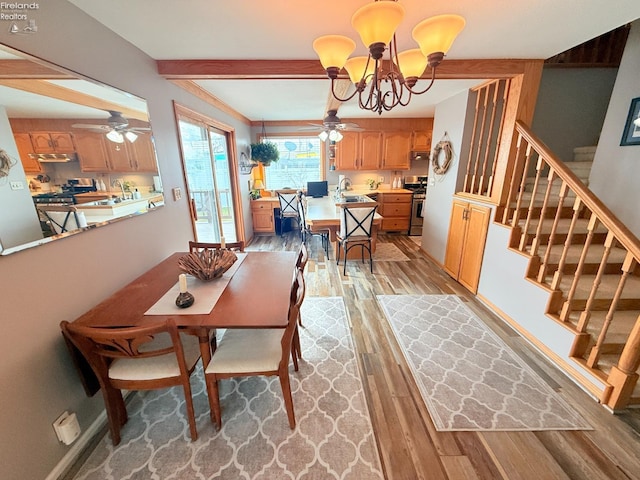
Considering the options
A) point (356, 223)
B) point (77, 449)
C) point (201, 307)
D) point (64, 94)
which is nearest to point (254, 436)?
point (201, 307)

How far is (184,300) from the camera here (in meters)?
1.40

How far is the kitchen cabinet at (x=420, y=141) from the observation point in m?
5.24

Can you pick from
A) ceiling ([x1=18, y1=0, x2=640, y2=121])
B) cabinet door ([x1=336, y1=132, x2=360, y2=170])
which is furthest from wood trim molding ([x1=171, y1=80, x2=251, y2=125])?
cabinet door ([x1=336, y1=132, x2=360, y2=170])

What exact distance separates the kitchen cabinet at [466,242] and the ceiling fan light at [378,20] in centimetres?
232

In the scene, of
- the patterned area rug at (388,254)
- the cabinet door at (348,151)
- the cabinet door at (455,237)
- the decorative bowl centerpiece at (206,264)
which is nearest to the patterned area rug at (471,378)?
the cabinet door at (455,237)

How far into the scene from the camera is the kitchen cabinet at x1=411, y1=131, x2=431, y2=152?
206 inches

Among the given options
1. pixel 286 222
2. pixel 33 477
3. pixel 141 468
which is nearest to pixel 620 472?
pixel 141 468

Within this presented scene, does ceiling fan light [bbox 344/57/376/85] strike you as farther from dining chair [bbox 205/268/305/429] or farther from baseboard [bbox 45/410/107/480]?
baseboard [bbox 45/410/107/480]

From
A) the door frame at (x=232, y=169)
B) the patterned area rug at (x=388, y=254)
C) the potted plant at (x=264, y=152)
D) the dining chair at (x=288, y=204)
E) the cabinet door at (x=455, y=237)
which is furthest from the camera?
the potted plant at (x=264, y=152)

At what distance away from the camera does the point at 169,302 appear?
4.80ft

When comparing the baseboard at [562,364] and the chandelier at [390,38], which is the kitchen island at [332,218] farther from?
the chandelier at [390,38]

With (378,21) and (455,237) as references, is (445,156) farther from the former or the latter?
(378,21)

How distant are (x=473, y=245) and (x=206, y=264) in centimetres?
290

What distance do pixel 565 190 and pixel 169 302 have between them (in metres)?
2.91
